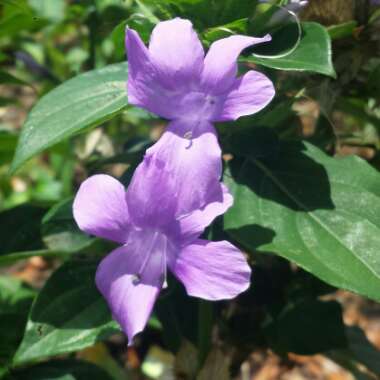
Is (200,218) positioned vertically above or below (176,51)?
below

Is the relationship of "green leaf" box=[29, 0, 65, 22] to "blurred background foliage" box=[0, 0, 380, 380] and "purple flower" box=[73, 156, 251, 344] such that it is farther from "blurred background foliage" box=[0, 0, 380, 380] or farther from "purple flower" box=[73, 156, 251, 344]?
"purple flower" box=[73, 156, 251, 344]

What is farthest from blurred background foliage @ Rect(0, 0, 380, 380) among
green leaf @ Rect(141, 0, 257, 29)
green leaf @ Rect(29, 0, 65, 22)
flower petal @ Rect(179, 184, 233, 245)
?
green leaf @ Rect(29, 0, 65, 22)

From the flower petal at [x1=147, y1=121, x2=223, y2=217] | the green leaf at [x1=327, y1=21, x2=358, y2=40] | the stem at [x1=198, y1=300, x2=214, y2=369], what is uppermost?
the green leaf at [x1=327, y1=21, x2=358, y2=40]

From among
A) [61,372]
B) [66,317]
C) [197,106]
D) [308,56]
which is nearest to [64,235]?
[66,317]

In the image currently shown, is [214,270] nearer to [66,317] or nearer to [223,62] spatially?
[223,62]

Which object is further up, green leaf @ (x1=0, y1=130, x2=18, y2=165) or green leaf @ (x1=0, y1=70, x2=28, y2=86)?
green leaf @ (x1=0, y1=70, x2=28, y2=86)

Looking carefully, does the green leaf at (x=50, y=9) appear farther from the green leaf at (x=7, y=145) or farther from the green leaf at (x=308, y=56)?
the green leaf at (x=308, y=56)

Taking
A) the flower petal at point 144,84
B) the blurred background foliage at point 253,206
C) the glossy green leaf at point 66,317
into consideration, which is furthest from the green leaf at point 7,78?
the flower petal at point 144,84
